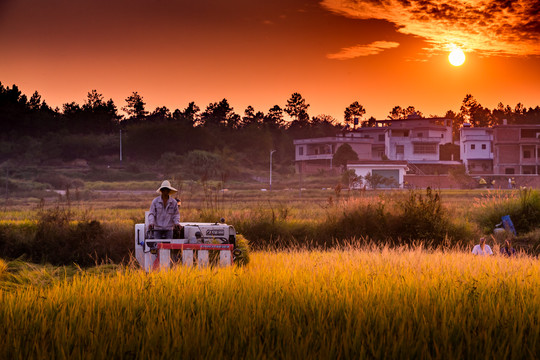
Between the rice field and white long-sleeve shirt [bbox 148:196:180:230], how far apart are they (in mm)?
3147

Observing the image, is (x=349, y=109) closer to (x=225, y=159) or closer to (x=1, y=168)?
(x=225, y=159)

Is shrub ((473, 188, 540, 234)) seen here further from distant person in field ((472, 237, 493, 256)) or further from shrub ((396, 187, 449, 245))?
distant person in field ((472, 237, 493, 256))

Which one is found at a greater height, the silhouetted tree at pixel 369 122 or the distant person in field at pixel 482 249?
the silhouetted tree at pixel 369 122

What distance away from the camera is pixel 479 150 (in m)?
89.9

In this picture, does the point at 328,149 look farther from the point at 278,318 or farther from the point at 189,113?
the point at 278,318

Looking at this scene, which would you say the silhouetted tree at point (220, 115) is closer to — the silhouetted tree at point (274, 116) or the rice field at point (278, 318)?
the silhouetted tree at point (274, 116)

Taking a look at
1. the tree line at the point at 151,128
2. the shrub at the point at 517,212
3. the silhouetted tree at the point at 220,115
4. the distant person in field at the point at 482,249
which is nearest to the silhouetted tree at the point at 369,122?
the tree line at the point at 151,128

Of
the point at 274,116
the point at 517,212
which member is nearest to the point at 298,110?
the point at 274,116

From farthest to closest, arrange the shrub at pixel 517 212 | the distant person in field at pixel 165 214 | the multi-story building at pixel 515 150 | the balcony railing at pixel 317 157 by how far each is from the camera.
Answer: the balcony railing at pixel 317 157 < the multi-story building at pixel 515 150 < the shrub at pixel 517 212 < the distant person in field at pixel 165 214

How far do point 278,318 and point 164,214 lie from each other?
6.64 metres

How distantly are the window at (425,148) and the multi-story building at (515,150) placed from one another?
35.0 feet

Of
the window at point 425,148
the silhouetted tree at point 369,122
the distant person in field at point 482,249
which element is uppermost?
the silhouetted tree at point 369,122

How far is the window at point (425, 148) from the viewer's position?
91.4 meters

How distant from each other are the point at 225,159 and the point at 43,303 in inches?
3192
